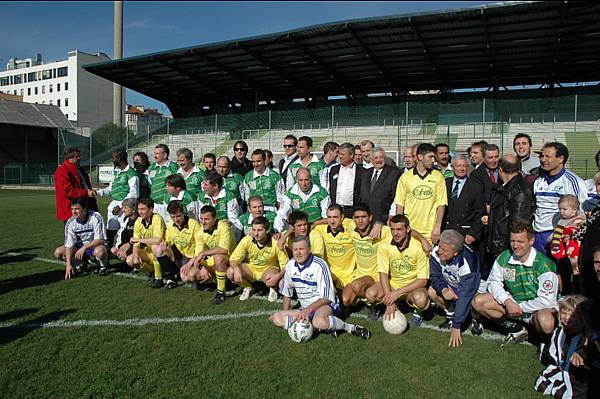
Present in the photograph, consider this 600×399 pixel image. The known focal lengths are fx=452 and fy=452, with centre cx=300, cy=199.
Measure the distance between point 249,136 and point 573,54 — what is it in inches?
699

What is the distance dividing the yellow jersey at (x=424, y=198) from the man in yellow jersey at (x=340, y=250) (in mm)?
734

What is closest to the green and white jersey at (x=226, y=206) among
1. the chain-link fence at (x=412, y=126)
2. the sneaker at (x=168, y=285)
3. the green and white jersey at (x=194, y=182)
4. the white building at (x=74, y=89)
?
the green and white jersey at (x=194, y=182)

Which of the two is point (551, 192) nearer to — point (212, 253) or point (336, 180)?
point (336, 180)

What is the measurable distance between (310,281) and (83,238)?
4.22 meters

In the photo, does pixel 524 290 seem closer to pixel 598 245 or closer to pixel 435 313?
pixel 598 245

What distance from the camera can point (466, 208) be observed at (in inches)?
207

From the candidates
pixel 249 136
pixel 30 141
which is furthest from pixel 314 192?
pixel 30 141

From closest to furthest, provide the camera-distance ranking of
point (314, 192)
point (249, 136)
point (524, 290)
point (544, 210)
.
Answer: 1. point (524, 290)
2. point (544, 210)
3. point (314, 192)
4. point (249, 136)

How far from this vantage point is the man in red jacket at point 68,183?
698cm

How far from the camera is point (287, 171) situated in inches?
266

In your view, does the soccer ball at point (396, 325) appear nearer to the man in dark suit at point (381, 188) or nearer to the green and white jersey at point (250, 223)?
the man in dark suit at point (381, 188)

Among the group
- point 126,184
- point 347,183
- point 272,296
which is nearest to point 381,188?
point 347,183

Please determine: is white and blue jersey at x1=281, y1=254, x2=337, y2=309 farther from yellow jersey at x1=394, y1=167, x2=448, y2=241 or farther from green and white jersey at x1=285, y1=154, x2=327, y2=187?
green and white jersey at x1=285, y1=154, x2=327, y2=187

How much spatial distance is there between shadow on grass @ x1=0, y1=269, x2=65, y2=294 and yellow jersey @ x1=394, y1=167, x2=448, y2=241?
198 inches
